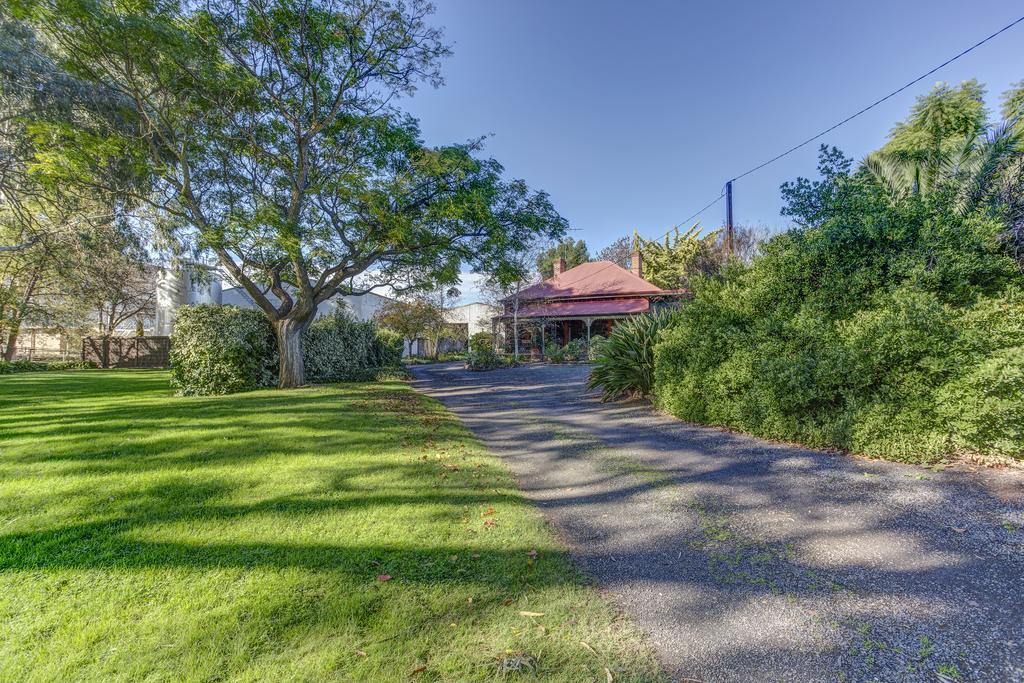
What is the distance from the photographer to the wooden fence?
2134 centimetres

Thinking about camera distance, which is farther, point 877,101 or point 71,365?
point 71,365

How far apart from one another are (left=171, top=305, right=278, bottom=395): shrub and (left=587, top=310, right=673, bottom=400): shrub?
869cm

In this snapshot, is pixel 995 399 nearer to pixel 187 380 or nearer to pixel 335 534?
pixel 335 534

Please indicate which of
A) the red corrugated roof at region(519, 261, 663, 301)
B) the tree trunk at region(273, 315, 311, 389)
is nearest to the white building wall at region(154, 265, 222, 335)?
the tree trunk at region(273, 315, 311, 389)

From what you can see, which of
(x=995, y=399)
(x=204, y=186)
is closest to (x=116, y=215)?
(x=204, y=186)

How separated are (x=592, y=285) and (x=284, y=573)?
25.0 m

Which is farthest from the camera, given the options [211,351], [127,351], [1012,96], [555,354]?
[555,354]

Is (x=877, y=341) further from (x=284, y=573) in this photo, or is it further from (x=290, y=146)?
(x=290, y=146)

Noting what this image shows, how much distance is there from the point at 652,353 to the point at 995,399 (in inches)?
199

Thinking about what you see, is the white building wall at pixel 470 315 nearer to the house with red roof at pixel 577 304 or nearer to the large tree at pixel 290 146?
the house with red roof at pixel 577 304

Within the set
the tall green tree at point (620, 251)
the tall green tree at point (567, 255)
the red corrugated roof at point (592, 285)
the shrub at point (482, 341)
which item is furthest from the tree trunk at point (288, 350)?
the tall green tree at point (620, 251)

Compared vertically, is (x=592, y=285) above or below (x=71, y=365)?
above

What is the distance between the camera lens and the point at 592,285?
86.7 ft

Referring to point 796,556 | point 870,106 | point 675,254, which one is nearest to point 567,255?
point 675,254
